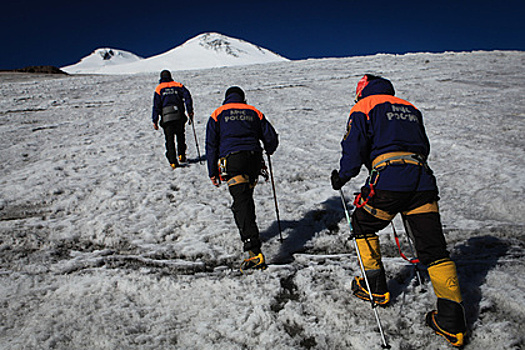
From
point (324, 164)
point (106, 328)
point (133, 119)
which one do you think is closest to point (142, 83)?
point (133, 119)

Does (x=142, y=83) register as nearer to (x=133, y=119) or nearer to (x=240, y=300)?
(x=133, y=119)

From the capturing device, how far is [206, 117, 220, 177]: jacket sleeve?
413 centimetres

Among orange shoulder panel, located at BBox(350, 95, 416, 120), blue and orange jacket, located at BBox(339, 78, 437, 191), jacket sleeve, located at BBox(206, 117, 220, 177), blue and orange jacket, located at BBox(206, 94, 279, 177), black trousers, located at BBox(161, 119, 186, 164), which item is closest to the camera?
blue and orange jacket, located at BBox(339, 78, 437, 191)

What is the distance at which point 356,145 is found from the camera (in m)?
2.97

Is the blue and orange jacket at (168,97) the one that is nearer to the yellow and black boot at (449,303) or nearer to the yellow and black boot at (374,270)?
the yellow and black boot at (374,270)

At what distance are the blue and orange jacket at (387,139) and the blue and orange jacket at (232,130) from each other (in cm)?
147

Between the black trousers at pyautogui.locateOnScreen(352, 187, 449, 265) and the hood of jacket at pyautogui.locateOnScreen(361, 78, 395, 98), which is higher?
the hood of jacket at pyautogui.locateOnScreen(361, 78, 395, 98)

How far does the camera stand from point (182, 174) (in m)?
7.05

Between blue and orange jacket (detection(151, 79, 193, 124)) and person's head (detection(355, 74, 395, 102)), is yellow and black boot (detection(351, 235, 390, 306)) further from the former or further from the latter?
blue and orange jacket (detection(151, 79, 193, 124))

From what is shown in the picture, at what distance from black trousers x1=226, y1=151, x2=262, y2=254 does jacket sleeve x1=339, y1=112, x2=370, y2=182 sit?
137 centimetres

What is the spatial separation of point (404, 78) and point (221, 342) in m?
17.9

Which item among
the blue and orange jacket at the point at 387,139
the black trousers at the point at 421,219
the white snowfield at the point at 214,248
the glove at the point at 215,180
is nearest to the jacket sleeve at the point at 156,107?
the white snowfield at the point at 214,248

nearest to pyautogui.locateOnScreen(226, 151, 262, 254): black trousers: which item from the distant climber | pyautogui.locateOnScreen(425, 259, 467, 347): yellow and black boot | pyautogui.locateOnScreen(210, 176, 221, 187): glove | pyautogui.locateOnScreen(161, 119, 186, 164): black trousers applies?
pyautogui.locateOnScreen(210, 176, 221, 187): glove

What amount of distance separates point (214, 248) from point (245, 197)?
3.23 feet
